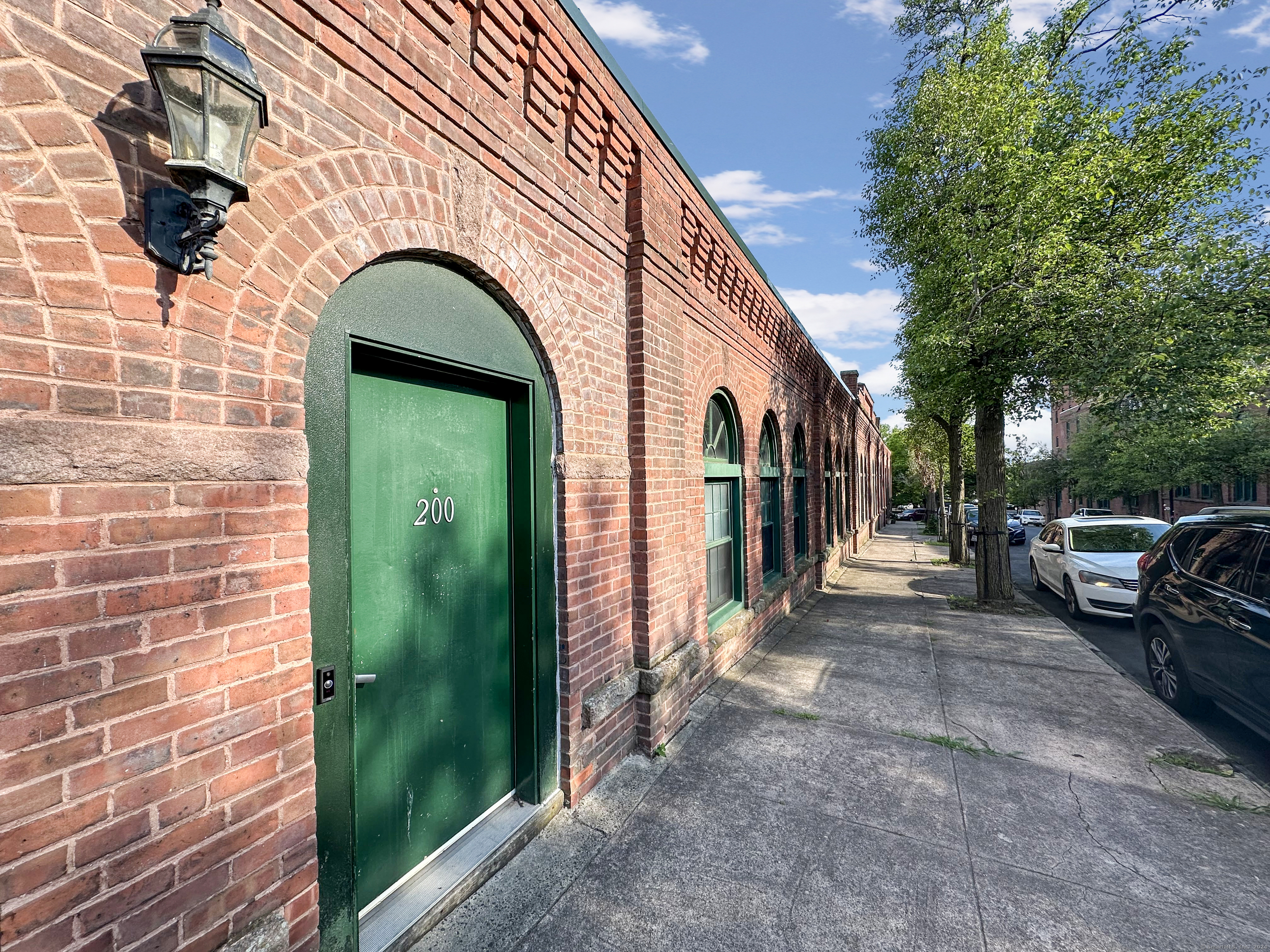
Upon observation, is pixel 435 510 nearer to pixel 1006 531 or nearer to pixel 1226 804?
pixel 1226 804

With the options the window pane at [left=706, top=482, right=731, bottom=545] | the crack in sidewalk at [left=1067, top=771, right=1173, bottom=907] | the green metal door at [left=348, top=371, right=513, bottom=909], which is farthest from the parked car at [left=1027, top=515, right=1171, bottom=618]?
the green metal door at [left=348, top=371, right=513, bottom=909]

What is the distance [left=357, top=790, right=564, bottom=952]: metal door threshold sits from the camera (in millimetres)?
2281

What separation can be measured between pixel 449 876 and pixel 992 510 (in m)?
10.1

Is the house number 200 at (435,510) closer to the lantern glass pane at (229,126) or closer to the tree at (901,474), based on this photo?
the lantern glass pane at (229,126)

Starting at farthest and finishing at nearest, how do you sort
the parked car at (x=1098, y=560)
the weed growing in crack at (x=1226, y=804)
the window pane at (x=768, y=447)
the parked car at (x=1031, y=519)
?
the parked car at (x=1031, y=519)
the parked car at (x=1098, y=560)
the window pane at (x=768, y=447)
the weed growing in crack at (x=1226, y=804)

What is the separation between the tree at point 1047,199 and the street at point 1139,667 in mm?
3430

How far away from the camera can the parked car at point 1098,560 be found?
7988mm

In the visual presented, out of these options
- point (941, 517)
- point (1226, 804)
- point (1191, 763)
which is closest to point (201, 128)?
point (1226, 804)

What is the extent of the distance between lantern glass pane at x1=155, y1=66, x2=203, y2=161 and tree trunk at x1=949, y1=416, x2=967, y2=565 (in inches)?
638

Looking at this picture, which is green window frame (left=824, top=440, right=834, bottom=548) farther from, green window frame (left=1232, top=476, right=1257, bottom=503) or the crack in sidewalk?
green window frame (left=1232, top=476, right=1257, bottom=503)

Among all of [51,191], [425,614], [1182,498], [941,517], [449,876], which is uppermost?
[51,191]

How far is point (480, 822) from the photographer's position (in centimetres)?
296

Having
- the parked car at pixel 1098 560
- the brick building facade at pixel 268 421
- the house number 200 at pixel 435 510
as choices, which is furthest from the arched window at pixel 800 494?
the house number 200 at pixel 435 510

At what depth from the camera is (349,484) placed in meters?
2.12
